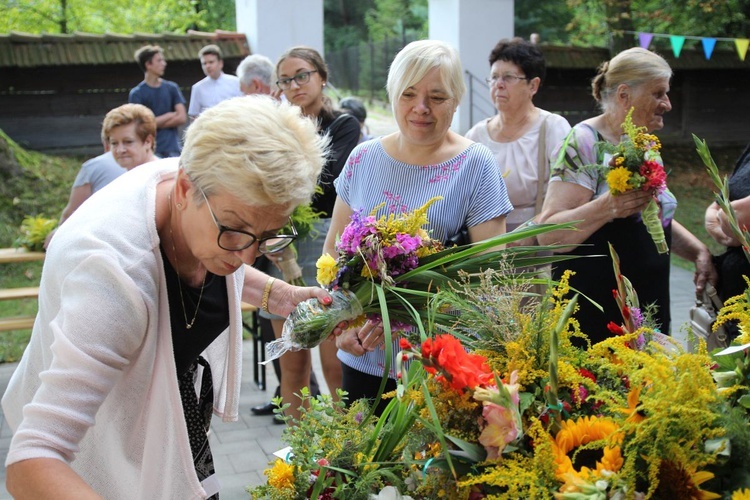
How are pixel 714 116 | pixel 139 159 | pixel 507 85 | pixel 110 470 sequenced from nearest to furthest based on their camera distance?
pixel 110 470
pixel 507 85
pixel 139 159
pixel 714 116

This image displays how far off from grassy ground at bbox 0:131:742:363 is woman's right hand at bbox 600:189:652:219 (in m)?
5.59

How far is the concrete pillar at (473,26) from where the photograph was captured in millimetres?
10969

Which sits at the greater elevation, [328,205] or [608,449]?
[608,449]

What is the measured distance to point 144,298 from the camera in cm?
185

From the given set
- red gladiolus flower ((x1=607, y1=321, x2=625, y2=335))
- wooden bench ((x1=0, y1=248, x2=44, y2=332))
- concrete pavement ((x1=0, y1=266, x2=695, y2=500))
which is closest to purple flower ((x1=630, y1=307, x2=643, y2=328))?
red gladiolus flower ((x1=607, y1=321, x2=625, y2=335))

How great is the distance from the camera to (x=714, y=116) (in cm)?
1520

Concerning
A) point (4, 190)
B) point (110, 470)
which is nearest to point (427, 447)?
point (110, 470)

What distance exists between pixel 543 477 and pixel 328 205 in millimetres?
3190

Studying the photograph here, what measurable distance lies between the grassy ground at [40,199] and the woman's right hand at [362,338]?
17.3 ft

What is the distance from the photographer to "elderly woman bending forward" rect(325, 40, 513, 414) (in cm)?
288

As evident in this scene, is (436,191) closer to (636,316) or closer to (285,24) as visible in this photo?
(636,316)

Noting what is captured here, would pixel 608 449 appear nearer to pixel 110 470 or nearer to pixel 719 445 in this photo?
pixel 719 445

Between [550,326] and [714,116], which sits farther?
[714,116]

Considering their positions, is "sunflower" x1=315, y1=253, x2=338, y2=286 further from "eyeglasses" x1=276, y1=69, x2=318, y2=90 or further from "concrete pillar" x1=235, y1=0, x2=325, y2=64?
"concrete pillar" x1=235, y1=0, x2=325, y2=64
